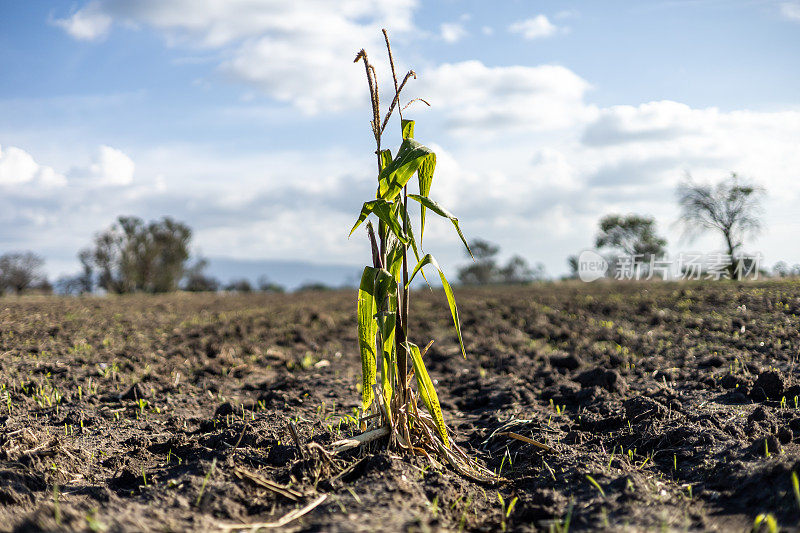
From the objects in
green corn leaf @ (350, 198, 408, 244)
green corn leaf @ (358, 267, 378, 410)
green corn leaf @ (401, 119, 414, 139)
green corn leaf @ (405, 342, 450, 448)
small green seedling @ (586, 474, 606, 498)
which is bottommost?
small green seedling @ (586, 474, 606, 498)

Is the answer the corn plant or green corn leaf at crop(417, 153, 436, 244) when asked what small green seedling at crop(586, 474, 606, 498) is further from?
green corn leaf at crop(417, 153, 436, 244)

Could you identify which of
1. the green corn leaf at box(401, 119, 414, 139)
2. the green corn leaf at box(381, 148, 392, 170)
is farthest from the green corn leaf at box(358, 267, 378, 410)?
the green corn leaf at box(401, 119, 414, 139)

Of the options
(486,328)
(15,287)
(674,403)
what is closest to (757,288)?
(486,328)

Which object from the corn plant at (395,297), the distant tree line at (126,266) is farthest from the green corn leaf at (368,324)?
the distant tree line at (126,266)

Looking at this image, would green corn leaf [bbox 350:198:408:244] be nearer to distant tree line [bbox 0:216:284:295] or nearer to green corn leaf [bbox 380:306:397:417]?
green corn leaf [bbox 380:306:397:417]

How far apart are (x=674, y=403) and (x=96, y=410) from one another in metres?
4.47

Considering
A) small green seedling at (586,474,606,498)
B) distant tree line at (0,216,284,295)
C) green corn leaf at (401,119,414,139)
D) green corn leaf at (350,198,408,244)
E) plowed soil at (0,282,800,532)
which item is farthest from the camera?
distant tree line at (0,216,284,295)

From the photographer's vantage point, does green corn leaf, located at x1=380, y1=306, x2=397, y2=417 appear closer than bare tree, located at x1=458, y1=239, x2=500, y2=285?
Yes

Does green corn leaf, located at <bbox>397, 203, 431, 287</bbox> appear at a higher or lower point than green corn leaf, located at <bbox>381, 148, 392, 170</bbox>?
lower

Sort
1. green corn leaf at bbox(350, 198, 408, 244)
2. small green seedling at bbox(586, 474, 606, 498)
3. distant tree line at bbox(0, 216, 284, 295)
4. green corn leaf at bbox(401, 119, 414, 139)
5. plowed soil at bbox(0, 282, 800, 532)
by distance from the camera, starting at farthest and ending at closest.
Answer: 1. distant tree line at bbox(0, 216, 284, 295)
2. green corn leaf at bbox(401, 119, 414, 139)
3. green corn leaf at bbox(350, 198, 408, 244)
4. small green seedling at bbox(586, 474, 606, 498)
5. plowed soil at bbox(0, 282, 800, 532)

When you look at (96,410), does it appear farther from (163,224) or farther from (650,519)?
(163,224)

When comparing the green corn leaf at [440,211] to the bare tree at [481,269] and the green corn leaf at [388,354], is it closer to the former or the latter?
the green corn leaf at [388,354]

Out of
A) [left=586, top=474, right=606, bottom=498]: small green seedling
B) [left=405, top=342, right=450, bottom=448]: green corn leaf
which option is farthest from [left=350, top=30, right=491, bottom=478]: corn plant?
[left=586, top=474, right=606, bottom=498]: small green seedling

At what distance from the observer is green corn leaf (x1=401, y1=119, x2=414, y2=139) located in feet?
10.1
